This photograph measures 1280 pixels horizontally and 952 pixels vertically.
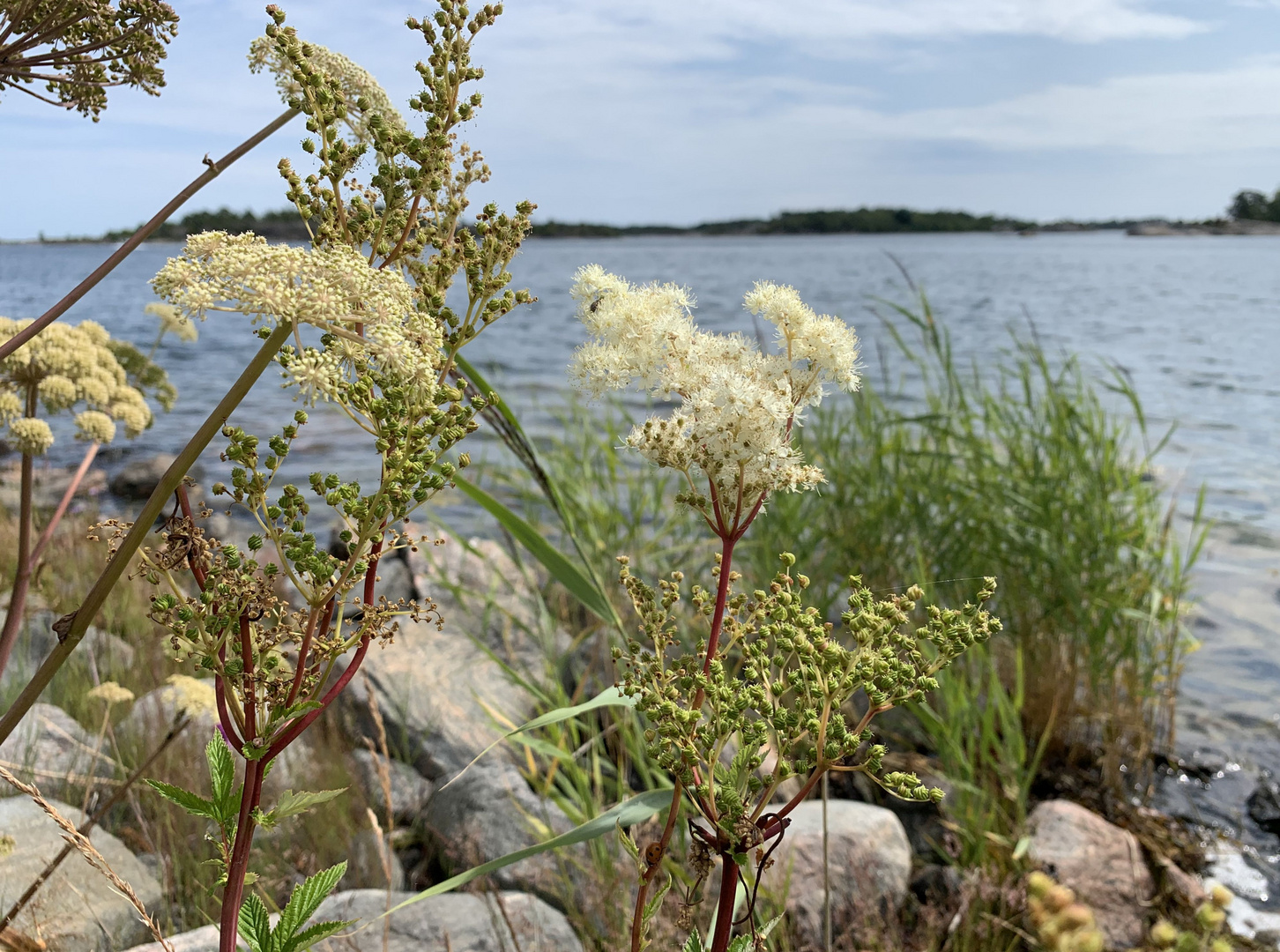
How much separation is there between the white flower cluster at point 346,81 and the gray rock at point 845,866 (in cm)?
306

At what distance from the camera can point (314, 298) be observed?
889 millimetres

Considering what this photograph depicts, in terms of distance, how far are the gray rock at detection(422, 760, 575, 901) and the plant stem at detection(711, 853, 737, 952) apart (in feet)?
8.10

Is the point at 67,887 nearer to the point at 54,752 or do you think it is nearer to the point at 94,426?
the point at 54,752

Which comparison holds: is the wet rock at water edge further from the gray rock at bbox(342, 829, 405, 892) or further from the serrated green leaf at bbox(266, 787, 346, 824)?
the serrated green leaf at bbox(266, 787, 346, 824)

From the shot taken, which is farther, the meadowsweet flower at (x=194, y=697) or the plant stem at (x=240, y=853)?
Result: the meadowsweet flower at (x=194, y=697)

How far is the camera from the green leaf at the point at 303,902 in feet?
3.34

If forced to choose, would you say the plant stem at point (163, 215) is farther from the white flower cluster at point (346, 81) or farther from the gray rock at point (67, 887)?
the gray rock at point (67, 887)

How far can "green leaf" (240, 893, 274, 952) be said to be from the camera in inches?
40.3

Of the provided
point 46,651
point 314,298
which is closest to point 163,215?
point 314,298

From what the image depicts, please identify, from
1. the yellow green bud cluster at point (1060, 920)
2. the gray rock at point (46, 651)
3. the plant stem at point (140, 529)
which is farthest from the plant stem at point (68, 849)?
the gray rock at point (46, 651)

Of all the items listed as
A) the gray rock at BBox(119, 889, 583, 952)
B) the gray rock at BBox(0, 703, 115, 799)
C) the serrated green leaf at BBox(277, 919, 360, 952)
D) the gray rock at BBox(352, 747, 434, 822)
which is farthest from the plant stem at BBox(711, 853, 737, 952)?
the gray rock at BBox(352, 747, 434, 822)

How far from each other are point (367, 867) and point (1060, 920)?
145 inches

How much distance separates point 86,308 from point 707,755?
32.4m

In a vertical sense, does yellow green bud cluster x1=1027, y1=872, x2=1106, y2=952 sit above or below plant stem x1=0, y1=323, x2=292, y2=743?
below
